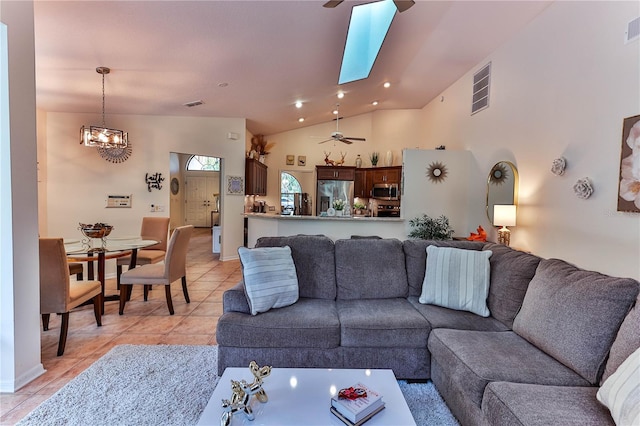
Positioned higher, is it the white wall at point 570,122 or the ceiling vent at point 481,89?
the ceiling vent at point 481,89

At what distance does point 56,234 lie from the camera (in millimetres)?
5293

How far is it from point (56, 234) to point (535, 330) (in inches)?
271

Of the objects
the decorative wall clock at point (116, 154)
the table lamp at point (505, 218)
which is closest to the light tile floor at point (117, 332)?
the decorative wall clock at point (116, 154)

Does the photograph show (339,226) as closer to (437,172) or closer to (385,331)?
(437,172)

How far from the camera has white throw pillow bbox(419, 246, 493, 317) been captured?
2359 millimetres

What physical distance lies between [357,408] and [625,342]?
50.6 inches

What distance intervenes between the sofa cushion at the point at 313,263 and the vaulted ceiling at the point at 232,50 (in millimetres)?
2199

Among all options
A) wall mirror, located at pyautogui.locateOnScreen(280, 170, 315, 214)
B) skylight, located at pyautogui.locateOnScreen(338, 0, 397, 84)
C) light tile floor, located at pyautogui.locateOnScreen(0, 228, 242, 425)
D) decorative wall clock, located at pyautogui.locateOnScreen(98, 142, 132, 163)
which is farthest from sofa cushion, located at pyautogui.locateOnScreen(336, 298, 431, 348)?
wall mirror, located at pyautogui.locateOnScreen(280, 170, 315, 214)

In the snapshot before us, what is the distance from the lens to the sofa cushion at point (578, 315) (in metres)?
1.51

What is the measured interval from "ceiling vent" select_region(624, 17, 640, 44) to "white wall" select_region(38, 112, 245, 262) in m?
5.76

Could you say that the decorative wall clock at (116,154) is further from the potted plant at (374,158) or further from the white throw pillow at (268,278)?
the potted plant at (374,158)

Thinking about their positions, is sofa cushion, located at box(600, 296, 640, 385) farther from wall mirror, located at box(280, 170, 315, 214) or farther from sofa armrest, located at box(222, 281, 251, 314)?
wall mirror, located at box(280, 170, 315, 214)

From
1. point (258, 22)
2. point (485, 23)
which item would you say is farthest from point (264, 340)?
point (485, 23)

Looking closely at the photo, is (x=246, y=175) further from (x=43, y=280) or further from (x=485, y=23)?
(x=485, y=23)
